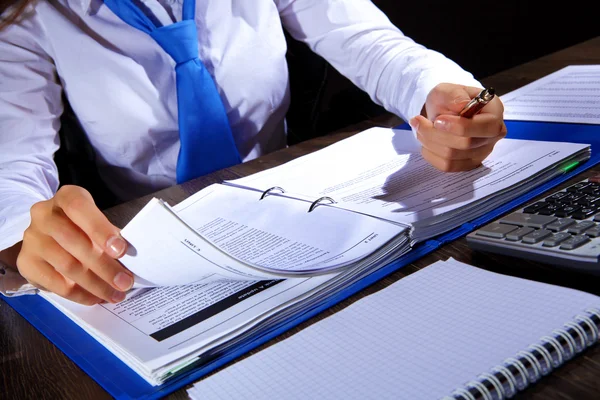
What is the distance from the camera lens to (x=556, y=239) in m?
0.51

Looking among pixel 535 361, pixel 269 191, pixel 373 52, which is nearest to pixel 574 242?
pixel 535 361

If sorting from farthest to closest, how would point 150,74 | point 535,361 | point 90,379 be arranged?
point 150,74 < point 90,379 < point 535,361

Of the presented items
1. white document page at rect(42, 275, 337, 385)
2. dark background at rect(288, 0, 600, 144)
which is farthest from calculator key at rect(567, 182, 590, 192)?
dark background at rect(288, 0, 600, 144)

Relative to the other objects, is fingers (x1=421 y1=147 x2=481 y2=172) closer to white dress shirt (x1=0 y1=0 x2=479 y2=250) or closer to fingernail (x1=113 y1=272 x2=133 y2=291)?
white dress shirt (x1=0 y1=0 x2=479 y2=250)

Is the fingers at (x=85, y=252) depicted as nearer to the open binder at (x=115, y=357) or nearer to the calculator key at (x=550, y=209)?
the open binder at (x=115, y=357)

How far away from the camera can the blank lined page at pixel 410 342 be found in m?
0.39

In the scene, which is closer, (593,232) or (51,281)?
(593,232)

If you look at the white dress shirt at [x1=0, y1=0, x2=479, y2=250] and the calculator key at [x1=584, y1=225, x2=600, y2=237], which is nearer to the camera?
the calculator key at [x1=584, y1=225, x2=600, y2=237]

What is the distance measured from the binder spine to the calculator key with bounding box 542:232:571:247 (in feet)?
0.33

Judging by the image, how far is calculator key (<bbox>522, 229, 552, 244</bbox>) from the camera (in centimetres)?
52

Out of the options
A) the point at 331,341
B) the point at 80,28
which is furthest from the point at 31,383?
the point at 80,28

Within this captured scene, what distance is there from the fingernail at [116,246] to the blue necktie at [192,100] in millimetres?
501

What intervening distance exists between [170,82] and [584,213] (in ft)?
2.55

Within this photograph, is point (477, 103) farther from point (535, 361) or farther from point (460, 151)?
point (535, 361)
